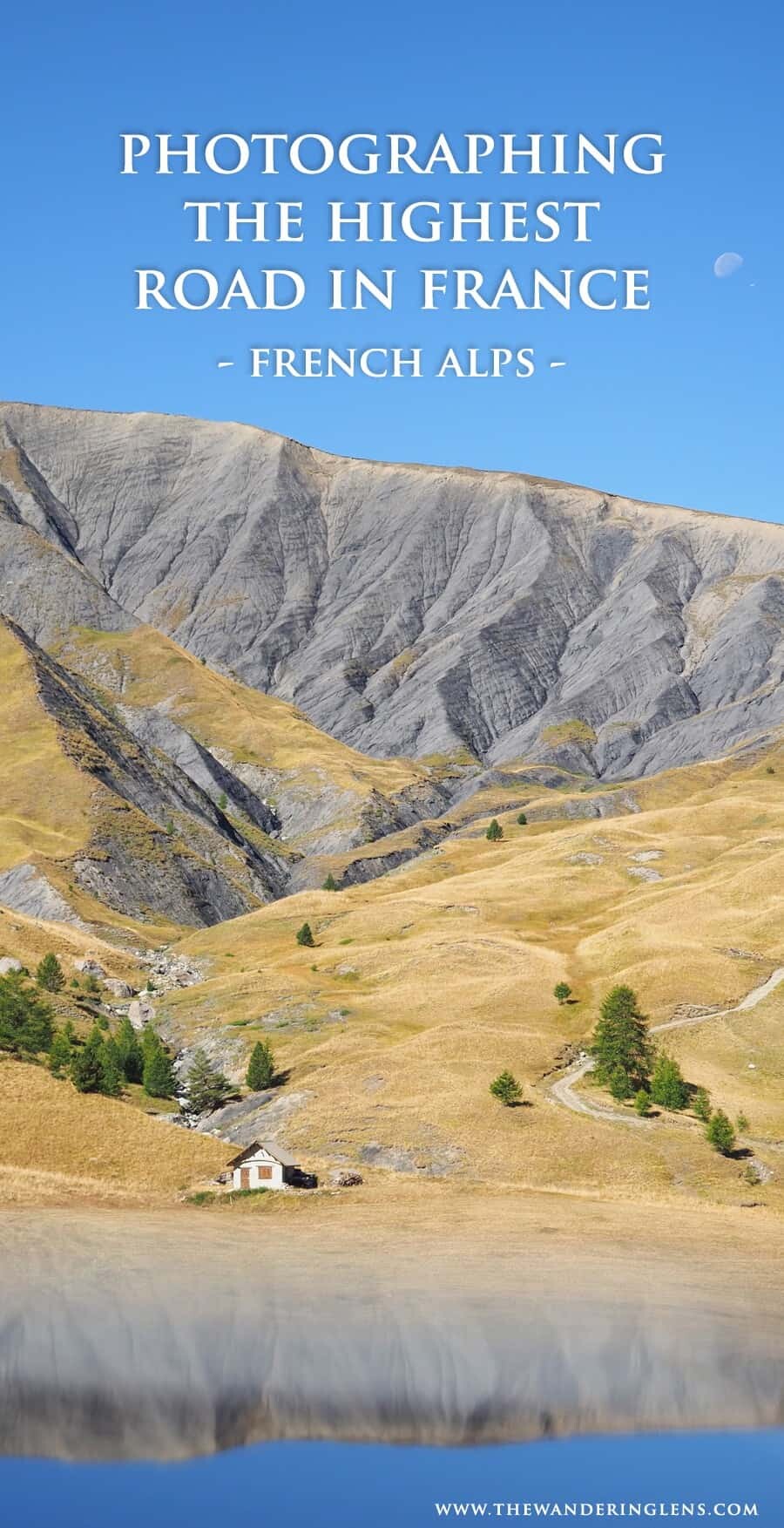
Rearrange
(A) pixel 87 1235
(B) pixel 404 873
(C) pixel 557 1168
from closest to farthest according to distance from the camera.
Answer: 1. (A) pixel 87 1235
2. (C) pixel 557 1168
3. (B) pixel 404 873

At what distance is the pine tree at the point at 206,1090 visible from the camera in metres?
93.3

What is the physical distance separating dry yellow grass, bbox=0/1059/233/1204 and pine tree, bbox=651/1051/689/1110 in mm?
24427

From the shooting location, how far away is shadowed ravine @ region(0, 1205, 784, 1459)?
39.3m

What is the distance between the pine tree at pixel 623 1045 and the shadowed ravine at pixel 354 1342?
29.5 meters

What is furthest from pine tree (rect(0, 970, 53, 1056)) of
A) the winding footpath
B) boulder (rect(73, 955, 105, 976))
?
boulder (rect(73, 955, 105, 976))

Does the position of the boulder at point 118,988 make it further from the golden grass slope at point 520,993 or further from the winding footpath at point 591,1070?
the winding footpath at point 591,1070

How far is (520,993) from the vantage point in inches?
4456

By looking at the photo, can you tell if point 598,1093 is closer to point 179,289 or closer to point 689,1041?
point 689,1041

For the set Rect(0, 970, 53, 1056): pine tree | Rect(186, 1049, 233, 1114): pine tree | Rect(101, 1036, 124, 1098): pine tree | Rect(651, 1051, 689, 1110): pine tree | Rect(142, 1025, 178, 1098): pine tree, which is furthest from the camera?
Rect(142, 1025, 178, 1098): pine tree

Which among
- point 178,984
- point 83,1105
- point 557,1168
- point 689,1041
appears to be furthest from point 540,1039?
point 178,984

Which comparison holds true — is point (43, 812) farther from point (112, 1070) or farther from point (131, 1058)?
point (112, 1070)

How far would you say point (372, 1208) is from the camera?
70938mm

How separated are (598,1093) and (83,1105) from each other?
28455mm

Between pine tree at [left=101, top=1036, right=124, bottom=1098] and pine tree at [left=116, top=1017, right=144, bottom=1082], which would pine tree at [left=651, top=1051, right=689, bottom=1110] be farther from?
pine tree at [left=116, top=1017, right=144, bottom=1082]
